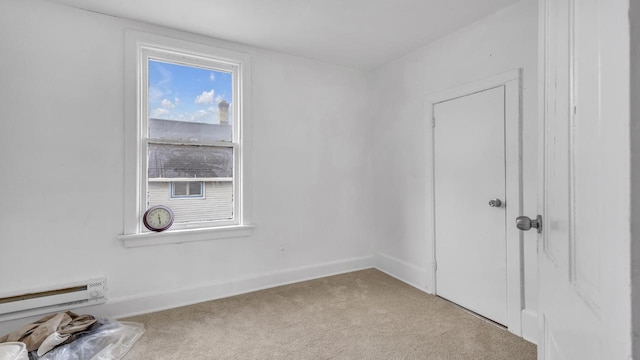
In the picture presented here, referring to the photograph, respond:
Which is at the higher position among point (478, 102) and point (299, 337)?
point (478, 102)

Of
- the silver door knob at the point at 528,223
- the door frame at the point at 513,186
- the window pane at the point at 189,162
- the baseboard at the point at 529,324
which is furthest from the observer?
the window pane at the point at 189,162

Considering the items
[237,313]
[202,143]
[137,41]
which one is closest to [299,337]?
[237,313]

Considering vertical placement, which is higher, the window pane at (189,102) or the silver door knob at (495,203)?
the window pane at (189,102)

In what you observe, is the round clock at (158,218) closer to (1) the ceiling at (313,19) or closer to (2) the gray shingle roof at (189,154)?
(2) the gray shingle roof at (189,154)

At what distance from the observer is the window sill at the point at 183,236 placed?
2561 mm

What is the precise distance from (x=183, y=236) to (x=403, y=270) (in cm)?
228

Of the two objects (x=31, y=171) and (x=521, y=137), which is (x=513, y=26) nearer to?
(x=521, y=137)

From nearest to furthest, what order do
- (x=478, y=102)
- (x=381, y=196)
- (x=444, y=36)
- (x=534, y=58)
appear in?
(x=534, y=58) < (x=478, y=102) < (x=444, y=36) < (x=381, y=196)

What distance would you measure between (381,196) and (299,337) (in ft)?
6.39

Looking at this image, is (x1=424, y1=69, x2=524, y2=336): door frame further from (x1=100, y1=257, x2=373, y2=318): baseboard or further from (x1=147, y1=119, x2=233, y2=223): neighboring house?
(x1=147, y1=119, x2=233, y2=223): neighboring house

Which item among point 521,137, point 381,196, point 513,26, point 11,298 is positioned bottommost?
point 11,298

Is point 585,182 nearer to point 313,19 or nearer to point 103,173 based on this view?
point 313,19

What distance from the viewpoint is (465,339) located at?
2.17m

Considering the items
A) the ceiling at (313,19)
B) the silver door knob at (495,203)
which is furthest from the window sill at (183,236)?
the silver door knob at (495,203)
